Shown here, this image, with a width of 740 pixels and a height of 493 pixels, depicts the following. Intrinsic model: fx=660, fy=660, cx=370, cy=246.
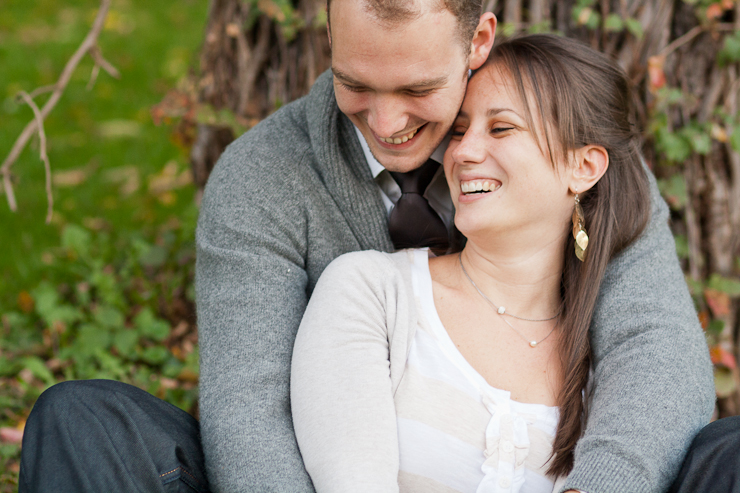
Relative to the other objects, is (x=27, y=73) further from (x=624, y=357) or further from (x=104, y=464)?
(x=624, y=357)

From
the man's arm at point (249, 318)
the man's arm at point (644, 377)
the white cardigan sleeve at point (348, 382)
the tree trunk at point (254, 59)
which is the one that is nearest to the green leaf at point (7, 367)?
the tree trunk at point (254, 59)

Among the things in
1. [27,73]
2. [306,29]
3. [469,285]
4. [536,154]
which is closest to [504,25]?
[306,29]

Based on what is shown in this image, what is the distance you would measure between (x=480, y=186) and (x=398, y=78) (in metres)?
0.39

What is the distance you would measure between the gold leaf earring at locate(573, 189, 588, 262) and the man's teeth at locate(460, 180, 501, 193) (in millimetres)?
295

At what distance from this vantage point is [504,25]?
8.98ft

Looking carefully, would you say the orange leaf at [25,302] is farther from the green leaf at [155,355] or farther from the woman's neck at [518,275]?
the woman's neck at [518,275]

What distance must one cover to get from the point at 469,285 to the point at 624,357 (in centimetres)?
49

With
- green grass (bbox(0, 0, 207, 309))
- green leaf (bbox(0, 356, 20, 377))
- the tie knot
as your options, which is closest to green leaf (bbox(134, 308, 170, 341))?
green leaf (bbox(0, 356, 20, 377))

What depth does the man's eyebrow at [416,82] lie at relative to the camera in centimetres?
179

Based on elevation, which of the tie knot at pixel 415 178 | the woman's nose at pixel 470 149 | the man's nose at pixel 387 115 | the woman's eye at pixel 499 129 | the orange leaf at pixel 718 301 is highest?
the man's nose at pixel 387 115

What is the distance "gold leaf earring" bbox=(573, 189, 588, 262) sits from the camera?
6.53 feet

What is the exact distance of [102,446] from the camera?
1539 mm

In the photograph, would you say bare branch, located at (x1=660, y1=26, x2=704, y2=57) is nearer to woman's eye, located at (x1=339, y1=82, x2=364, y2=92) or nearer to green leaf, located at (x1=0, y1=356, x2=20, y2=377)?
woman's eye, located at (x1=339, y1=82, x2=364, y2=92)

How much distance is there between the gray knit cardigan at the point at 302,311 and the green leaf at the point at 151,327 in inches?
47.6
